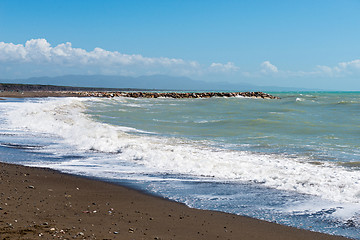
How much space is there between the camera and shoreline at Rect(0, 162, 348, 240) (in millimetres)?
4715

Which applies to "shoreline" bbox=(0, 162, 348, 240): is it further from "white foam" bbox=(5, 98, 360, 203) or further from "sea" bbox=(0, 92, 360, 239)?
"white foam" bbox=(5, 98, 360, 203)

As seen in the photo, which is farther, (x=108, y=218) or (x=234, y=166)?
(x=234, y=166)

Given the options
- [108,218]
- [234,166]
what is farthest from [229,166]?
[108,218]

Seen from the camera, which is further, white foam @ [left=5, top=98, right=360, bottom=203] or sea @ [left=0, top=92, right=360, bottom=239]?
white foam @ [left=5, top=98, right=360, bottom=203]

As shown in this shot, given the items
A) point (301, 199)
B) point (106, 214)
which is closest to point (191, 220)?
point (106, 214)

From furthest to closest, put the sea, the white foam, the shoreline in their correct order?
1. the white foam
2. the sea
3. the shoreline

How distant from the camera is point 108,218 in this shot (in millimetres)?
5344

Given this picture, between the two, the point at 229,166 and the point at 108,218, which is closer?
the point at 108,218

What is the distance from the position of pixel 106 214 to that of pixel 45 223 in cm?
90

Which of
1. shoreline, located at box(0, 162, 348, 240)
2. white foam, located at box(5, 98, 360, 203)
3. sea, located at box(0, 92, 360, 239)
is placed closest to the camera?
shoreline, located at box(0, 162, 348, 240)

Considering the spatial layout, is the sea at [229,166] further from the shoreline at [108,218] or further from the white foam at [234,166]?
the shoreline at [108,218]

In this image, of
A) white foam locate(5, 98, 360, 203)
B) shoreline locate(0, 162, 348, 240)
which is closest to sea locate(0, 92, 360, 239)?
white foam locate(5, 98, 360, 203)

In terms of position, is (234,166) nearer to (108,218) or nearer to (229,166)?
(229,166)

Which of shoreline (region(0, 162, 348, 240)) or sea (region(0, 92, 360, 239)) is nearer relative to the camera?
shoreline (region(0, 162, 348, 240))
